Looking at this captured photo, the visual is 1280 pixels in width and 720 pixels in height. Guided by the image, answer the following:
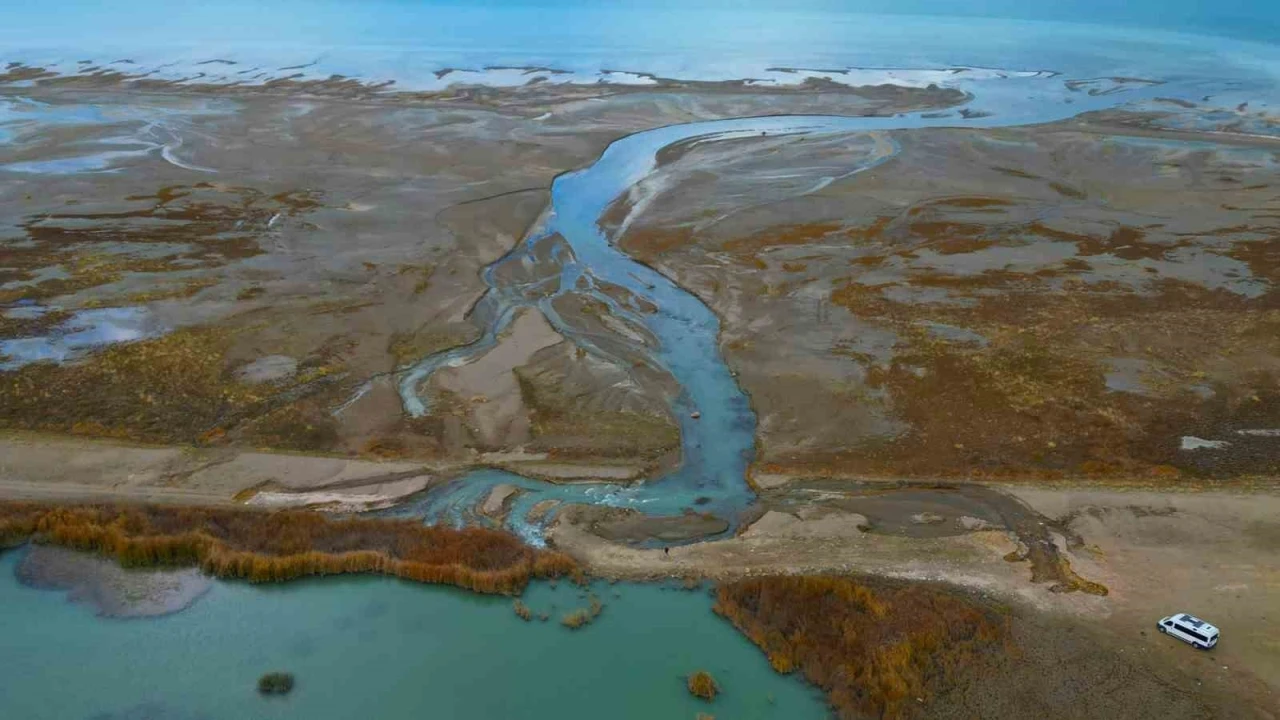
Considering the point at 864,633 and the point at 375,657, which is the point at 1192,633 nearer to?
the point at 864,633

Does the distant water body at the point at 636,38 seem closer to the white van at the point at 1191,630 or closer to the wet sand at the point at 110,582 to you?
the wet sand at the point at 110,582

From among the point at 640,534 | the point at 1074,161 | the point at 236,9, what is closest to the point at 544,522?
the point at 640,534

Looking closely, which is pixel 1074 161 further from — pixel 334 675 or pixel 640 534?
pixel 334 675

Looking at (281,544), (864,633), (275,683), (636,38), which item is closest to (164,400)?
(281,544)

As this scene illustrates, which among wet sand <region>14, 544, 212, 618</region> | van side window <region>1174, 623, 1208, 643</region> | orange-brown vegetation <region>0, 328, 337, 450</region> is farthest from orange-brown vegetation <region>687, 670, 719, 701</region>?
orange-brown vegetation <region>0, 328, 337, 450</region>

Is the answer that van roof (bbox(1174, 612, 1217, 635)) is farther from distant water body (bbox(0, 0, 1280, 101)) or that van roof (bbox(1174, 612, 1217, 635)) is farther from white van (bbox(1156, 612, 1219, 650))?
distant water body (bbox(0, 0, 1280, 101))

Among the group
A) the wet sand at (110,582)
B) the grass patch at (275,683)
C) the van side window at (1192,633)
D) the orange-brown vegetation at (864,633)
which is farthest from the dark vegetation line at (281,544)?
the van side window at (1192,633)
